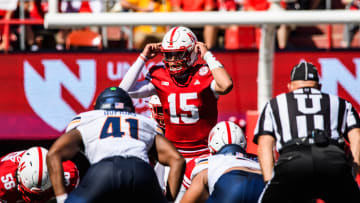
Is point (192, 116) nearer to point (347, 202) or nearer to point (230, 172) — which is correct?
point (230, 172)

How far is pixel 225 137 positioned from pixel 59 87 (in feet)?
15.5

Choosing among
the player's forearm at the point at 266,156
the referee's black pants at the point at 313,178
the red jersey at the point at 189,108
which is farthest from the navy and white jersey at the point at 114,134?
the red jersey at the point at 189,108

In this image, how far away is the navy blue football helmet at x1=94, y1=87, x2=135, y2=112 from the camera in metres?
5.25

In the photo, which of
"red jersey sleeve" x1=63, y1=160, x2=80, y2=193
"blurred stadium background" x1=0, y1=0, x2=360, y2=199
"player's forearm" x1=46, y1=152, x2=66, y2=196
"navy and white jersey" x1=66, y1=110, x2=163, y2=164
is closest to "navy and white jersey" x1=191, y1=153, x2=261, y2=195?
"navy and white jersey" x1=66, y1=110, x2=163, y2=164

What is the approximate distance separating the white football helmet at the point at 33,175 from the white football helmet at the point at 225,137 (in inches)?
59.6

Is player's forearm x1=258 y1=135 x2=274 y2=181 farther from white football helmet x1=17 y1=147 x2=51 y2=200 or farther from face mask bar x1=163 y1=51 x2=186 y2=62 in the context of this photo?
white football helmet x1=17 y1=147 x2=51 y2=200

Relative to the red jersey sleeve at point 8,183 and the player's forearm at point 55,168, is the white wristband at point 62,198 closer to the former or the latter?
the player's forearm at point 55,168

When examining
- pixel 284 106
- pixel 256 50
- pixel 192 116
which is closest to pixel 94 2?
pixel 256 50

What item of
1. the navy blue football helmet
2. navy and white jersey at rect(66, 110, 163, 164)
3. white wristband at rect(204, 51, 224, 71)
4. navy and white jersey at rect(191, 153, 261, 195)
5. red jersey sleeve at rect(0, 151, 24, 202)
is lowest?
red jersey sleeve at rect(0, 151, 24, 202)

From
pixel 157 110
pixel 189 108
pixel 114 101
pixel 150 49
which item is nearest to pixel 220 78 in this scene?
pixel 189 108

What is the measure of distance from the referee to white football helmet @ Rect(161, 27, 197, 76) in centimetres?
153

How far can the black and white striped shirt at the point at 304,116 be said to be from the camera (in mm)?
5242

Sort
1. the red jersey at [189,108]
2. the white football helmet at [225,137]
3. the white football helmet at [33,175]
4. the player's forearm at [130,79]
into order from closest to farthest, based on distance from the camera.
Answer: the white football helmet at [225,137] < the white football helmet at [33,175] < the red jersey at [189,108] < the player's forearm at [130,79]

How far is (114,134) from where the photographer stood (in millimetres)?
5004
